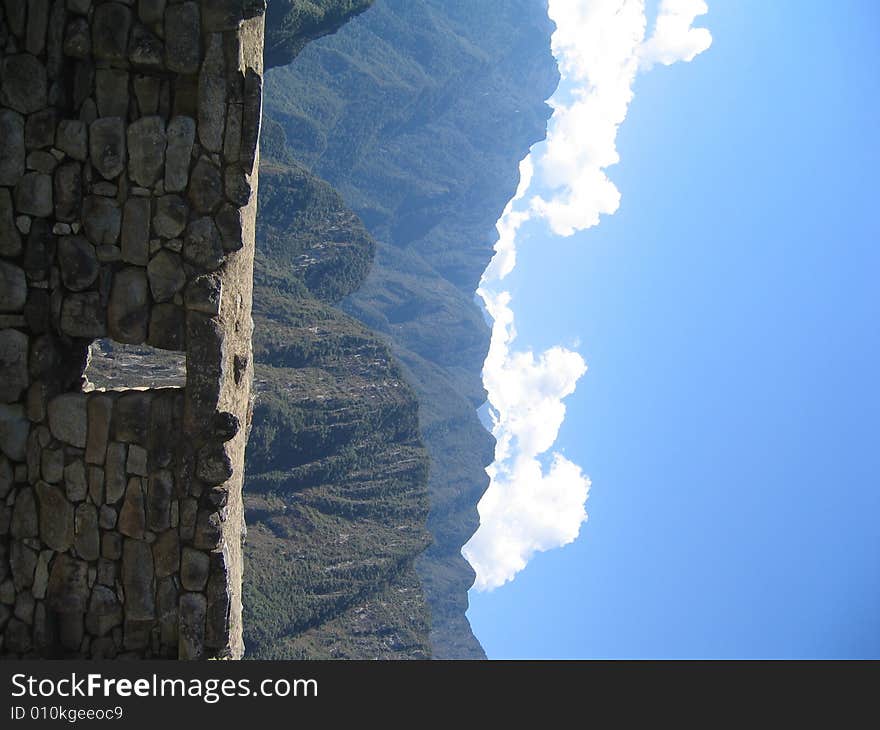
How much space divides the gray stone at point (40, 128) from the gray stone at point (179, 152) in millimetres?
881

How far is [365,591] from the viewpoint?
7831 centimetres

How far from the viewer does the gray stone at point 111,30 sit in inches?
274

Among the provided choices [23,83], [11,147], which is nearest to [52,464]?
[11,147]

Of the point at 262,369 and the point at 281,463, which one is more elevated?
the point at 262,369

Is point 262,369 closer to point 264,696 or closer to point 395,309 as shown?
point 264,696

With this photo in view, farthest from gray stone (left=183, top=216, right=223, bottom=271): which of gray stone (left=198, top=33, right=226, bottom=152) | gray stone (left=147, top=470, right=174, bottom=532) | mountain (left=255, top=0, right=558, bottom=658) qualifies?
mountain (left=255, top=0, right=558, bottom=658)

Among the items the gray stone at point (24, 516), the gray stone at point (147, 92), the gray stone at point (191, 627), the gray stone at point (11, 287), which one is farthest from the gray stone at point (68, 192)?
the gray stone at point (191, 627)

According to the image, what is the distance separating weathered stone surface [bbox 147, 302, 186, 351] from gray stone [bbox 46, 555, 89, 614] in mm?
1895

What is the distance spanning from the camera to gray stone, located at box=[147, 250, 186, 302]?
7074 millimetres

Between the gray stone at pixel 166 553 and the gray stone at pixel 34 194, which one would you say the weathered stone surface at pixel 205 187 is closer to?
the gray stone at pixel 34 194

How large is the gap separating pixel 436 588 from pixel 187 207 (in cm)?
15677

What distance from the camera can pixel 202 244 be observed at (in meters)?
7.05

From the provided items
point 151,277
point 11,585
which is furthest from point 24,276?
point 11,585

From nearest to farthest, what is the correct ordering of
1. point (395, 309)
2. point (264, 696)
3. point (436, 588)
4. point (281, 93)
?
1. point (264, 696)
2. point (281, 93)
3. point (436, 588)
4. point (395, 309)
